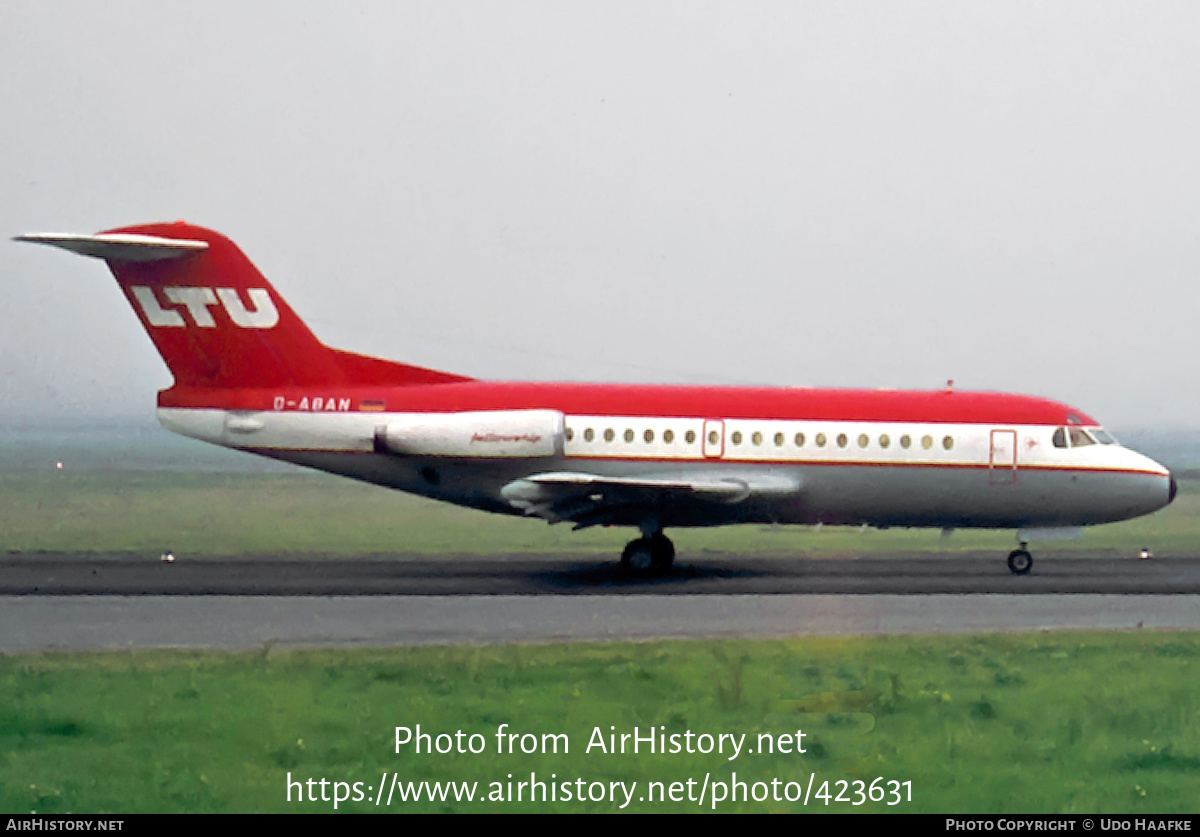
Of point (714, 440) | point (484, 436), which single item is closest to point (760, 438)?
point (714, 440)

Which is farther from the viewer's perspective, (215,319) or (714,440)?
(215,319)

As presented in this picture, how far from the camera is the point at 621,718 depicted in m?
10.3

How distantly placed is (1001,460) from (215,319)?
46.3ft

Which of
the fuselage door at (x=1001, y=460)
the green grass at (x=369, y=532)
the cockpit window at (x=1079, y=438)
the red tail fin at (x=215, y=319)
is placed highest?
the red tail fin at (x=215, y=319)

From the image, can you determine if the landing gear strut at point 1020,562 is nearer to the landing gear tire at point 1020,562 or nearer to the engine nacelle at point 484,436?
the landing gear tire at point 1020,562

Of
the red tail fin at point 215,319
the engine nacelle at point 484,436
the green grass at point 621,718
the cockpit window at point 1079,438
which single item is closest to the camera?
the green grass at point 621,718

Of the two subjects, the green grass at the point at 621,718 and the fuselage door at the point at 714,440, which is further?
the fuselage door at the point at 714,440

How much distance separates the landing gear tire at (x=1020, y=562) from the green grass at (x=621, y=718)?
8200mm

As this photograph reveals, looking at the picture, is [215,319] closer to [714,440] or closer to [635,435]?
[635,435]

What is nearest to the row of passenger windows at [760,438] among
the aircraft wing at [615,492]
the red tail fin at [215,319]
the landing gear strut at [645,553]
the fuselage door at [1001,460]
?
the aircraft wing at [615,492]

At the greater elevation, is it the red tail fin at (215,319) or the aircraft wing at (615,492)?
the red tail fin at (215,319)

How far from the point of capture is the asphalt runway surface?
15219 mm

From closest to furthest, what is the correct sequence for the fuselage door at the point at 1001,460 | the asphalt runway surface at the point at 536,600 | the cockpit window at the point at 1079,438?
1. the asphalt runway surface at the point at 536,600
2. the fuselage door at the point at 1001,460
3. the cockpit window at the point at 1079,438

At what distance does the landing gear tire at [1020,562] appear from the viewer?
22.6 metres
